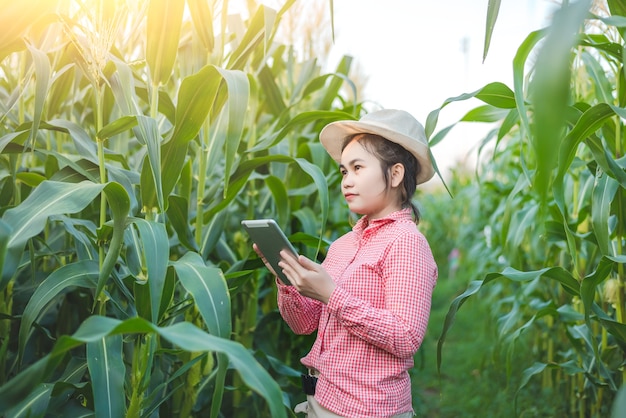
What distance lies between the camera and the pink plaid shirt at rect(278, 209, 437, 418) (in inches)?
48.7

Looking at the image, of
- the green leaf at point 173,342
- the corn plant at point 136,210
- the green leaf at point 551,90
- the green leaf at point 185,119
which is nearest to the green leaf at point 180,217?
the corn plant at point 136,210

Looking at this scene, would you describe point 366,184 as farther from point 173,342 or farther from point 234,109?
point 173,342

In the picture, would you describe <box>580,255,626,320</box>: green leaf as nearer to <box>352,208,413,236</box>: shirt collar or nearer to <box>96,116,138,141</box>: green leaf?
<box>352,208,413,236</box>: shirt collar

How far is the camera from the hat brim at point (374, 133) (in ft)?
4.60

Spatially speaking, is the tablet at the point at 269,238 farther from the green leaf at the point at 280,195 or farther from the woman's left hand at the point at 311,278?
the green leaf at the point at 280,195

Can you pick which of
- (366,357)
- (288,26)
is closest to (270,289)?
(366,357)

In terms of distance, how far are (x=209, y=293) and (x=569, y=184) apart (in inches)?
76.5

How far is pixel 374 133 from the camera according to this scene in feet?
4.80

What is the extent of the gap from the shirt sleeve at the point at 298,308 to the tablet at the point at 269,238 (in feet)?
0.31

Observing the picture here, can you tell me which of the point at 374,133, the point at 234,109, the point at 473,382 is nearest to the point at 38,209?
the point at 234,109

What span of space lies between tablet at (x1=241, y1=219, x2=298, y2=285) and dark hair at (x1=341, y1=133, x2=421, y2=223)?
0.32m

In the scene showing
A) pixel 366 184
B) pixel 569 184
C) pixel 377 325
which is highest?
pixel 366 184

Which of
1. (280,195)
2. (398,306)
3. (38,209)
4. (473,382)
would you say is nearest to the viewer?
(38,209)

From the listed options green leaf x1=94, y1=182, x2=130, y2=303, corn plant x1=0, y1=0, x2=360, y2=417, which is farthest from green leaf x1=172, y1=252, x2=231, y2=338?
green leaf x1=94, y1=182, x2=130, y2=303
